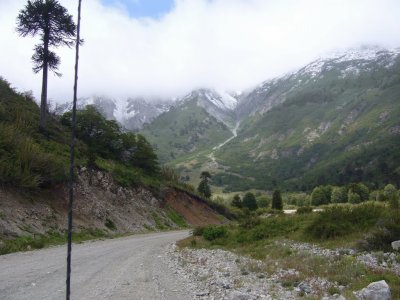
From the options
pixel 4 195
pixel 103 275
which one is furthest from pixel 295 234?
pixel 4 195

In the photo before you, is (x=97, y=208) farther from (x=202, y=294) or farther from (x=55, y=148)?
(x=202, y=294)

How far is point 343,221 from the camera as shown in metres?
24.2

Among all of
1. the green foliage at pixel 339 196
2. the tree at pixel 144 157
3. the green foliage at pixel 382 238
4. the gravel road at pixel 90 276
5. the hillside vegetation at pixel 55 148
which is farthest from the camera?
the green foliage at pixel 339 196

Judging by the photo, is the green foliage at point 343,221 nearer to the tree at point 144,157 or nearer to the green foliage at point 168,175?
the tree at point 144,157

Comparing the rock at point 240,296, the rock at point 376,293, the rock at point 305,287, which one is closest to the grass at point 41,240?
the rock at point 240,296

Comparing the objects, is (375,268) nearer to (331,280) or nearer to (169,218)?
(331,280)

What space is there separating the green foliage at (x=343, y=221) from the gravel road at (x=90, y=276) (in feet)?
30.2

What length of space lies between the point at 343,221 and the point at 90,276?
14.8 metres

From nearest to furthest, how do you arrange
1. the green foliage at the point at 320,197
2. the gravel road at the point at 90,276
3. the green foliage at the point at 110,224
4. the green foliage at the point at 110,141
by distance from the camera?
the gravel road at the point at 90,276 < the green foliage at the point at 110,224 < the green foliage at the point at 110,141 < the green foliage at the point at 320,197

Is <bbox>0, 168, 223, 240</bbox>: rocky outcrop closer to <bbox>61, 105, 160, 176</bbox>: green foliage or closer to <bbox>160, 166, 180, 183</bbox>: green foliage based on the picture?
<bbox>160, 166, 180, 183</bbox>: green foliage

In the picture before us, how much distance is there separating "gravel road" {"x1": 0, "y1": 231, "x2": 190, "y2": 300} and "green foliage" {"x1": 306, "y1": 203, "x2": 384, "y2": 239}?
9.19m

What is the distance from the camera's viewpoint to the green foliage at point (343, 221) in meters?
23.1

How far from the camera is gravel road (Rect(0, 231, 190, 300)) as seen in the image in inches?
522

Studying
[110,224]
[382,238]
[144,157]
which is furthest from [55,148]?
[382,238]
